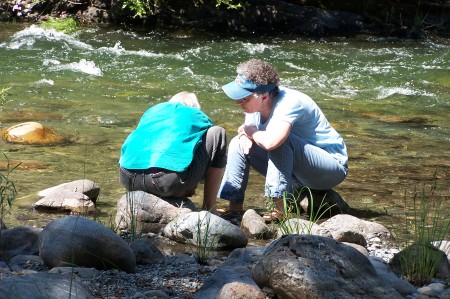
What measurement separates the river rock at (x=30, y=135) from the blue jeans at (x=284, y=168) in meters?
2.58

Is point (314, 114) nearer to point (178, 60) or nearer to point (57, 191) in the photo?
point (57, 191)

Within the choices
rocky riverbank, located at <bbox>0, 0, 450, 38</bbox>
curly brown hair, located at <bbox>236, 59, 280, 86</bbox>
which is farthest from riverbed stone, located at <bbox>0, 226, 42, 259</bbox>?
rocky riverbank, located at <bbox>0, 0, 450, 38</bbox>

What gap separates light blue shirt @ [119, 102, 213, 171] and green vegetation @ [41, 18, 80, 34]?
981 cm

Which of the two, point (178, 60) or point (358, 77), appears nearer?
point (358, 77)

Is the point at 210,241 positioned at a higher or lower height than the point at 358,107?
higher

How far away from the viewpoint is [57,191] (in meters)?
6.00

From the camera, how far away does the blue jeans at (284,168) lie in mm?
5719

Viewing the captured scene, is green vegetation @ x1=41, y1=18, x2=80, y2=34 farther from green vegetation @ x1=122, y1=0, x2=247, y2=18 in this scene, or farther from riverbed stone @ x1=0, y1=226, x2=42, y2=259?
riverbed stone @ x1=0, y1=226, x2=42, y2=259

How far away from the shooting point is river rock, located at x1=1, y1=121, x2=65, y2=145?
310 inches

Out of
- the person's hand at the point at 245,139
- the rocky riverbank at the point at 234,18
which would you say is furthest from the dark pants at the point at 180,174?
the rocky riverbank at the point at 234,18

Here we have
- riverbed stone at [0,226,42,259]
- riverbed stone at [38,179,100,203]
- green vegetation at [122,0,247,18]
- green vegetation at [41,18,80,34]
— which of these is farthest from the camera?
green vegetation at [122,0,247,18]

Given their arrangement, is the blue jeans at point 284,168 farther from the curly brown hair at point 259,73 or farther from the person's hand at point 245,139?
the curly brown hair at point 259,73

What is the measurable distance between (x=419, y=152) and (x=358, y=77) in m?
4.14

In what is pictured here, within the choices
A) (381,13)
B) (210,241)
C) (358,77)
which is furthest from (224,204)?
(381,13)
